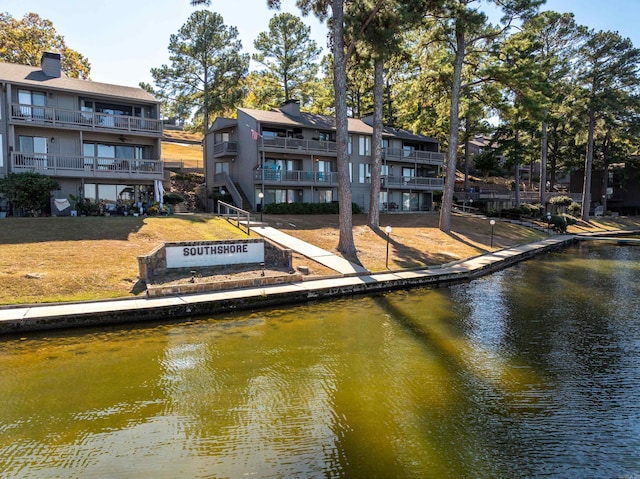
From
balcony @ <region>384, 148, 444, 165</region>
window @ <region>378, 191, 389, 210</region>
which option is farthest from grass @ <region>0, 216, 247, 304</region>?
balcony @ <region>384, 148, 444, 165</region>

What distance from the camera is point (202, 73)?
139 feet

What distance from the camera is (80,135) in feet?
80.5

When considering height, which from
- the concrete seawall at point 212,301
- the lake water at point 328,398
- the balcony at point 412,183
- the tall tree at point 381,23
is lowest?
the lake water at point 328,398

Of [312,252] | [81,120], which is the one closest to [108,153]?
[81,120]

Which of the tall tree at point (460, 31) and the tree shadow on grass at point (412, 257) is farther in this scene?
the tall tree at point (460, 31)

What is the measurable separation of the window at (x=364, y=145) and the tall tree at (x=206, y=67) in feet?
45.6

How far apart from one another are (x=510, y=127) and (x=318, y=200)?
76.0 feet

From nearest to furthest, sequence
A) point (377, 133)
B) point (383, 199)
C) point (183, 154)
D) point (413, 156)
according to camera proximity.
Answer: point (377, 133), point (383, 199), point (413, 156), point (183, 154)

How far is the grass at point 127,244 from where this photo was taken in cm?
1383

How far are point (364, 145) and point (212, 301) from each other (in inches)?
1083

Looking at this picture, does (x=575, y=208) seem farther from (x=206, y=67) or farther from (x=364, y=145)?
(x=206, y=67)

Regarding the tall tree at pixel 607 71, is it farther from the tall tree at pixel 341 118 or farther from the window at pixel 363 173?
the tall tree at pixel 341 118

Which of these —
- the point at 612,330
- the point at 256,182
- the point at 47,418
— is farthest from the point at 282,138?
the point at 47,418

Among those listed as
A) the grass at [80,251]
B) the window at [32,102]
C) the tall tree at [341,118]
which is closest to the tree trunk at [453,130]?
the tall tree at [341,118]
